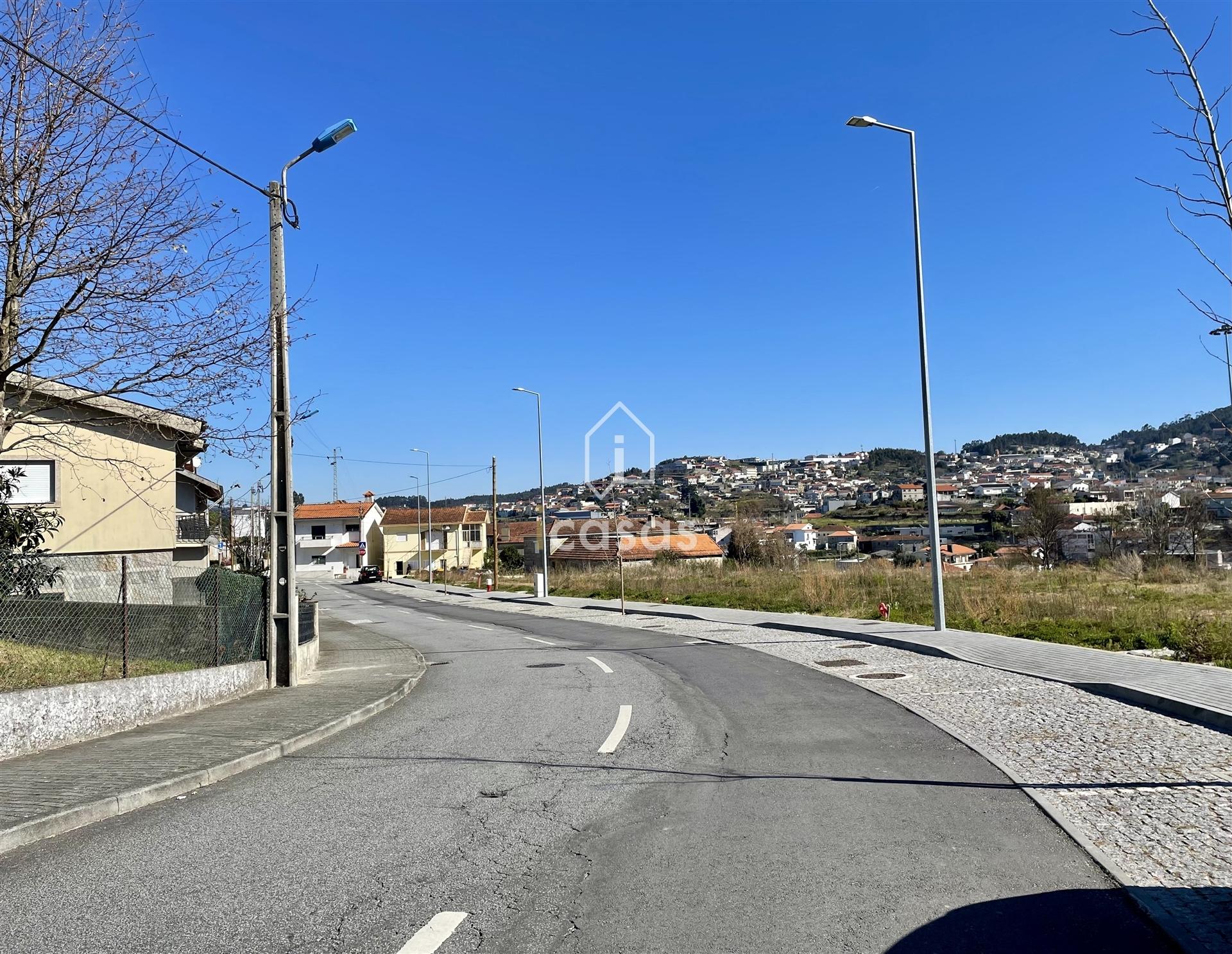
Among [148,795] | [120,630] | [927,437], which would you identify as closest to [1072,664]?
[927,437]

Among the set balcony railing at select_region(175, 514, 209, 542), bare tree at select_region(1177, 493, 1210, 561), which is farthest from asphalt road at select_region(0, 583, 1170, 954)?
bare tree at select_region(1177, 493, 1210, 561)

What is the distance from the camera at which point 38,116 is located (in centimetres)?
929

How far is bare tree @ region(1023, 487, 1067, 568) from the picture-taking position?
47.4 m

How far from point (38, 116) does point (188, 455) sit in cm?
2125

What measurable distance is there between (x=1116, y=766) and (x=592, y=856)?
191 inches

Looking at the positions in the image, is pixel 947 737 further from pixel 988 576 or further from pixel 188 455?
pixel 188 455

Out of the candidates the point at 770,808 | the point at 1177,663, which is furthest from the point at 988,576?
the point at 770,808

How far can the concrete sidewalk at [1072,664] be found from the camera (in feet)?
31.6

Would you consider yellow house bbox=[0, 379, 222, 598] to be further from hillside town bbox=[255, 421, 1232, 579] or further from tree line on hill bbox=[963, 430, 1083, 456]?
tree line on hill bbox=[963, 430, 1083, 456]

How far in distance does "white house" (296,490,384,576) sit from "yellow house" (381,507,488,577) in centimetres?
440

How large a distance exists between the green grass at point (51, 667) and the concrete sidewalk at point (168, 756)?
98cm

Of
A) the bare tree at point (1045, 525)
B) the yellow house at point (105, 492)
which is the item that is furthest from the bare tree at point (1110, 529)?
the yellow house at point (105, 492)

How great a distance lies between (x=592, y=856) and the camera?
516 centimetres

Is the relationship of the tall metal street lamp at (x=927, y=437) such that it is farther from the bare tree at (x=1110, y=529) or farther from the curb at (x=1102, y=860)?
the bare tree at (x=1110, y=529)
